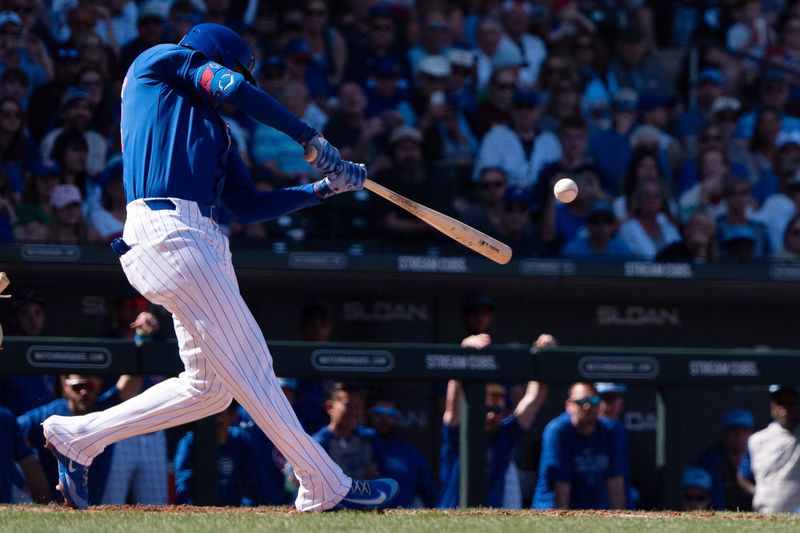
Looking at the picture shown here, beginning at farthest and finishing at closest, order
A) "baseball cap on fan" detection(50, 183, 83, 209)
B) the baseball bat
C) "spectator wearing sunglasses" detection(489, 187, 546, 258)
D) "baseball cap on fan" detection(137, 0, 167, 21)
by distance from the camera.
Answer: "baseball cap on fan" detection(137, 0, 167, 21), "spectator wearing sunglasses" detection(489, 187, 546, 258), "baseball cap on fan" detection(50, 183, 83, 209), the baseball bat

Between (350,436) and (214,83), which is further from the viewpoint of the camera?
(350,436)

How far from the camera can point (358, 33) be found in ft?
30.0

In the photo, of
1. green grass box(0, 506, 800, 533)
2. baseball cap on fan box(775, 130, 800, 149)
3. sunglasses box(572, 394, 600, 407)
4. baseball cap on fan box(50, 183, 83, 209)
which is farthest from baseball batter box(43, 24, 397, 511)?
baseball cap on fan box(775, 130, 800, 149)

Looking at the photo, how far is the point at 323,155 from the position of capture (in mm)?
3895

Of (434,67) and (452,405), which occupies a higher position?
(434,67)

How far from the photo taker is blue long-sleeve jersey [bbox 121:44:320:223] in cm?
385

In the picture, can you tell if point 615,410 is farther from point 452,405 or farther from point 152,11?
point 152,11

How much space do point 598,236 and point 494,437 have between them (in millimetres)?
2517

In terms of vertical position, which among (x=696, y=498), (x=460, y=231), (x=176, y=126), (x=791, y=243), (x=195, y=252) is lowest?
(x=696, y=498)

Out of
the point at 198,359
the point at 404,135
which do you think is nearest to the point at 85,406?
the point at 198,359

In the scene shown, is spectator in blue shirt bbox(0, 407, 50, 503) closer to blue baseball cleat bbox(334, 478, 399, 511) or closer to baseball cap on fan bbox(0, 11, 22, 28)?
blue baseball cleat bbox(334, 478, 399, 511)

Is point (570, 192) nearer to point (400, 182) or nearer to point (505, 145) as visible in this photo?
point (400, 182)

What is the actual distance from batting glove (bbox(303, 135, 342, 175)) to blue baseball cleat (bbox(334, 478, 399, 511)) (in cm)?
104

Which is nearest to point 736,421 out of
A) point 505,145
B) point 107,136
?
point 505,145
